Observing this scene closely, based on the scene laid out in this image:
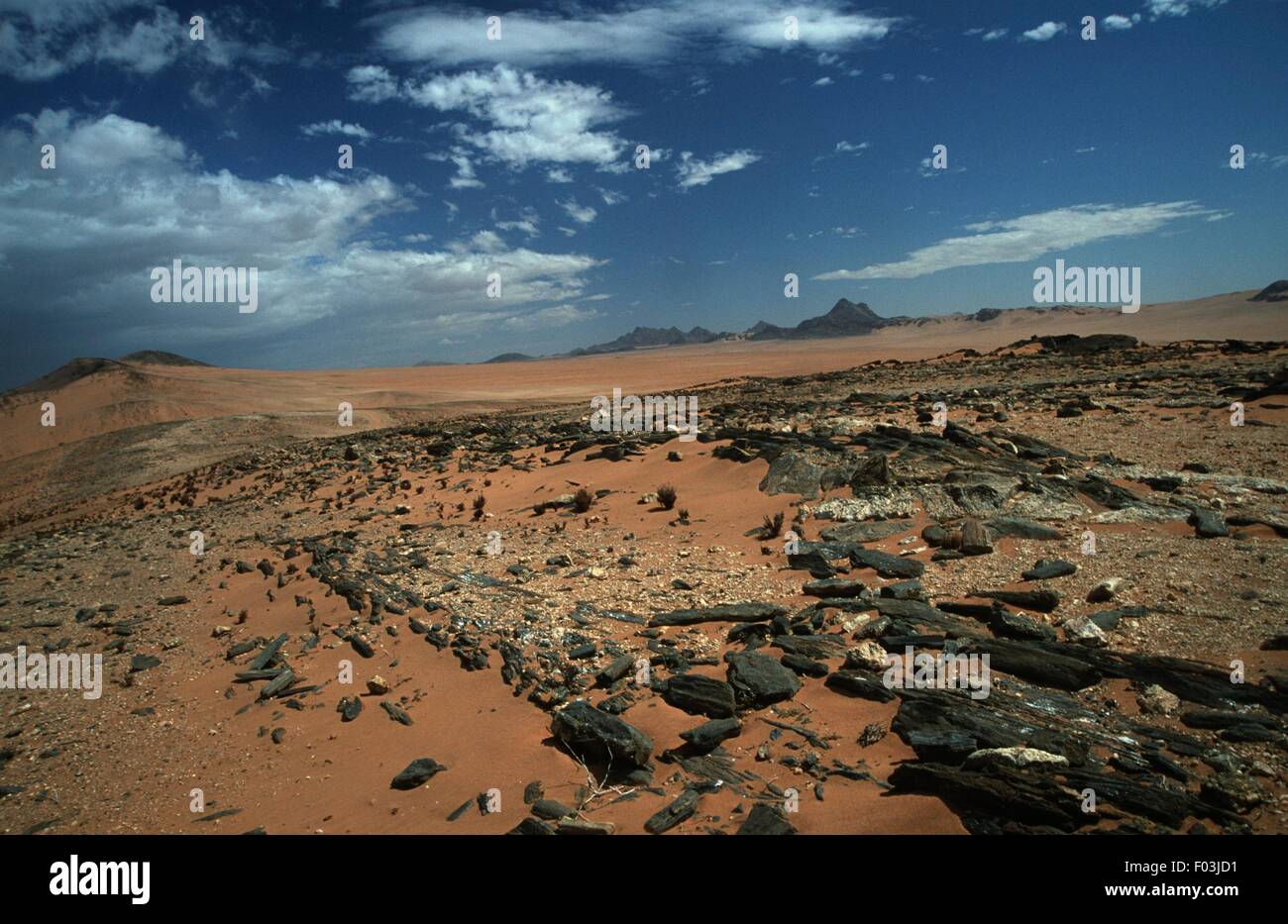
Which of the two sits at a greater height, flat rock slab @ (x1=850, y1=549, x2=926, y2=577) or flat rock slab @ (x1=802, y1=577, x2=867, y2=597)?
flat rock slab @ (x1=850, y1=549, x2=926, y2=577)

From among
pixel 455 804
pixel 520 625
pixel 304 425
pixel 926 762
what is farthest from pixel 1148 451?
pixel 304 425

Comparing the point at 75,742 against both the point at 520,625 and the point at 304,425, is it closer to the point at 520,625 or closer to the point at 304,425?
the point at 520,625

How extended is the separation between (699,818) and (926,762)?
1.48 m

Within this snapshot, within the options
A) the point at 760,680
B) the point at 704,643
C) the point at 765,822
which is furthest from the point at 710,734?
the point at 704,643

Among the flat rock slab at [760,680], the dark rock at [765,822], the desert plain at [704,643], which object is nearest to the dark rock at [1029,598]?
the desert plain at [704,643]

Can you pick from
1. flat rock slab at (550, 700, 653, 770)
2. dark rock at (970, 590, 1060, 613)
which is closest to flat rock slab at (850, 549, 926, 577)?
dark rock at (970, 590, 1060, 613)

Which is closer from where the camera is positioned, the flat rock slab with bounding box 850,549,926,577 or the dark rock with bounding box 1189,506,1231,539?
the flat rock slab with bounding box 850,549,926,577

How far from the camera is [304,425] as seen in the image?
2981cm

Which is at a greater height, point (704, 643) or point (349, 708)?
point (704, 643)

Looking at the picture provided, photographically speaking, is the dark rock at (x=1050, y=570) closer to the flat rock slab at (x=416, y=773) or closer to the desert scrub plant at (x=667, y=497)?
the desert scrub plant at (x=667, y=497)

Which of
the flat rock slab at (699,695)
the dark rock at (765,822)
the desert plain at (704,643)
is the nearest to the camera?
the dark rock at (765,822)

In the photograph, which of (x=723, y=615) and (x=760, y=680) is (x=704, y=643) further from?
(x=760, y=680)

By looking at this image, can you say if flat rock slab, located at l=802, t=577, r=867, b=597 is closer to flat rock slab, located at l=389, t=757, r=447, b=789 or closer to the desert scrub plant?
the desert scrub plant
